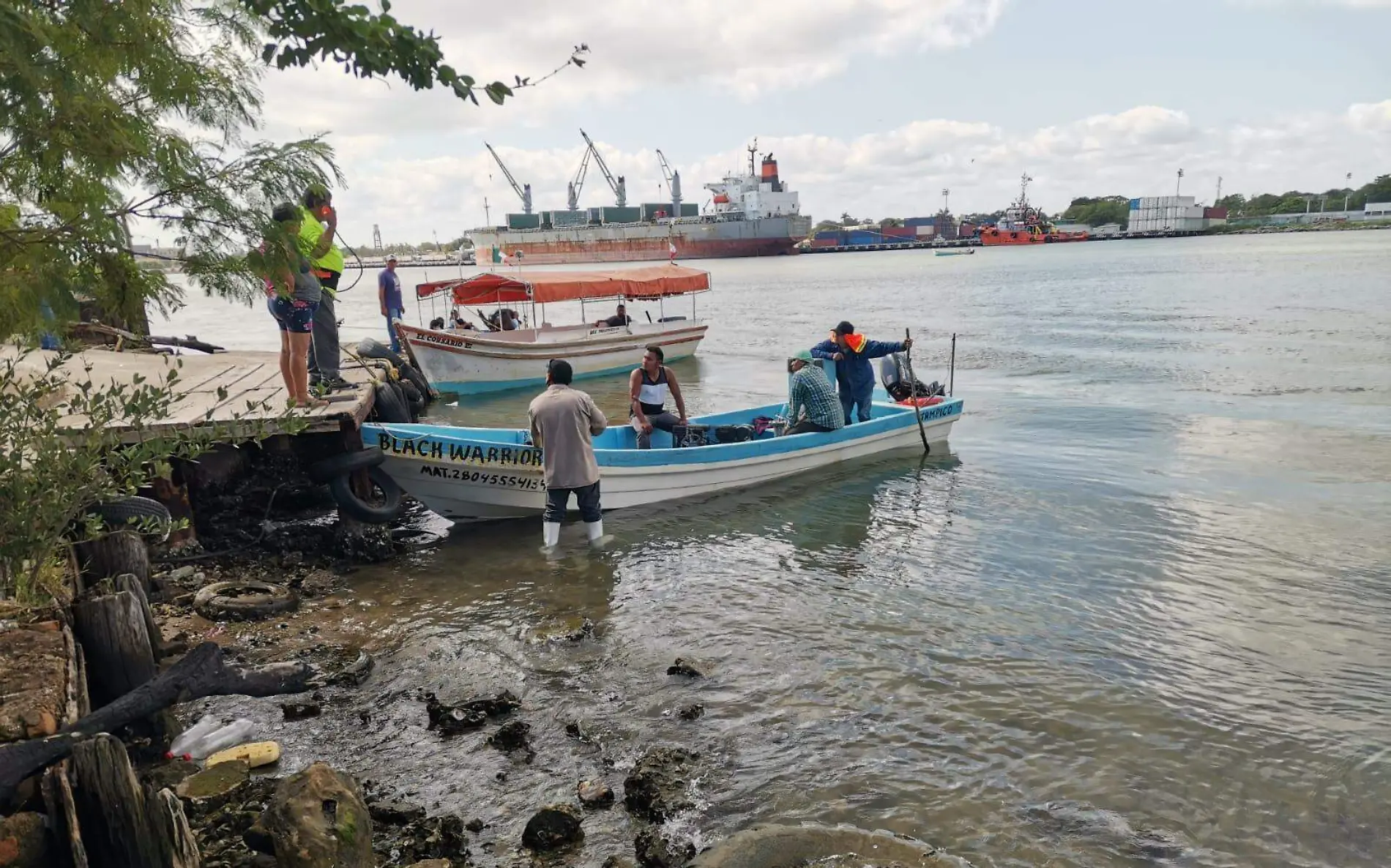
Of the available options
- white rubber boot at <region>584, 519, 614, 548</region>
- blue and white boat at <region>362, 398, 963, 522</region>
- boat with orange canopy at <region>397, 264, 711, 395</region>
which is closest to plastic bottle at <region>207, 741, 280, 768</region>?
white rubber boot at <region>584, 519, 614, 548</region>

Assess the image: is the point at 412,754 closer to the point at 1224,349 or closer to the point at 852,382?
the point at 852,382

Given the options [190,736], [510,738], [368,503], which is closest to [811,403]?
[368,503]

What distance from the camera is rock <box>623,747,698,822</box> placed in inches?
196

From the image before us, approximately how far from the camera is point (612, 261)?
10606 cm

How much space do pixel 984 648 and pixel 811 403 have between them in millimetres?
6070

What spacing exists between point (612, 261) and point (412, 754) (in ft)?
340

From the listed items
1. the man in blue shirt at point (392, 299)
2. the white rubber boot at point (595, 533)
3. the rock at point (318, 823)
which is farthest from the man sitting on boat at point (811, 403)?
the man in blue shirt at point (392, 299)

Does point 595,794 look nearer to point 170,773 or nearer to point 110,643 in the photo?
point 170,773

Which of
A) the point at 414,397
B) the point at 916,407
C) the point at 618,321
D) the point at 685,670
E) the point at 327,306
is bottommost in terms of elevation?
the point at 685,670

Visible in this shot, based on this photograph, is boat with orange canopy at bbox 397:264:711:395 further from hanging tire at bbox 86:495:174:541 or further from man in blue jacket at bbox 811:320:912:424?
hanging tire at bbox 86:495:174:541

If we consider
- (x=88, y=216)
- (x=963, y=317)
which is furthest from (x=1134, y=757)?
(x=963, y=317)

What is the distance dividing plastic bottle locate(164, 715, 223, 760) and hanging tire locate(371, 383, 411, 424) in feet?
20.1

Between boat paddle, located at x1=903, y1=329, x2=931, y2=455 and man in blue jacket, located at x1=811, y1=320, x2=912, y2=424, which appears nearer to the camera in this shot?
man in blue jacket, located at x1=811, y1=320, x2=912, y2=424

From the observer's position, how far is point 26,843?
3.53m
